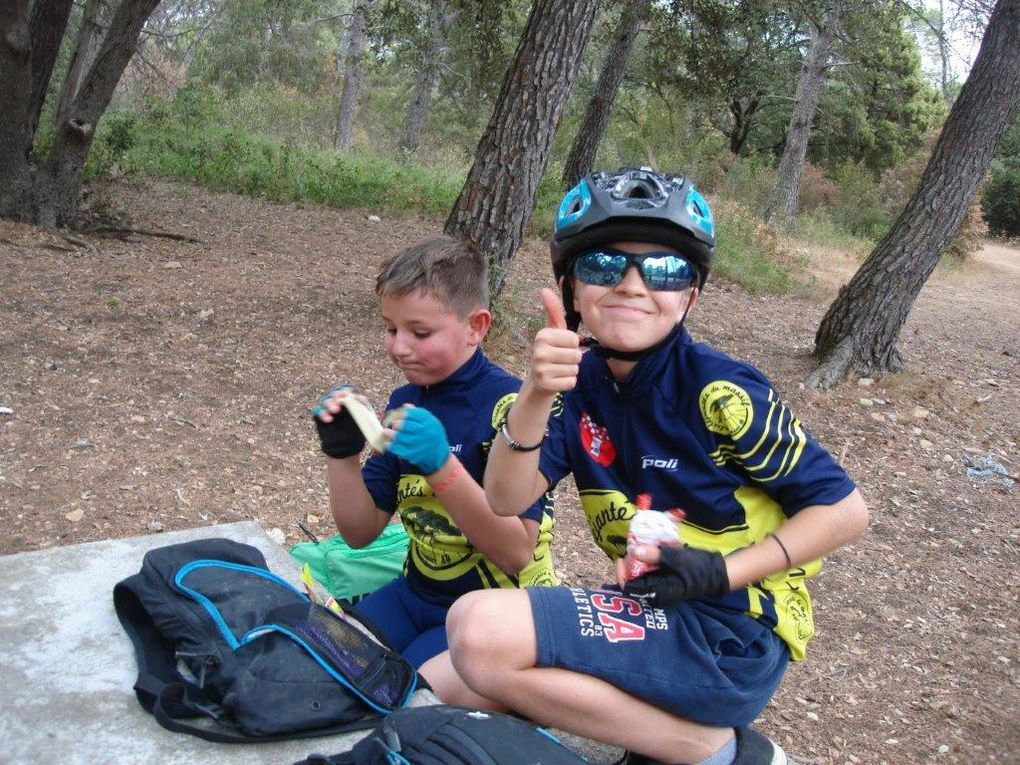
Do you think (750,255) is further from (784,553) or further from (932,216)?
(784,553)

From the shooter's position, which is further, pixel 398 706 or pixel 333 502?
pixel 333 502

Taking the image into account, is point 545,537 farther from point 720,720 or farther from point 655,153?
point 655,153

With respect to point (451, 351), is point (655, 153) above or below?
above

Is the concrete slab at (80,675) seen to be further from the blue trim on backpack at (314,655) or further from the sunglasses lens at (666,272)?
the sunglasses lens at (666,272)

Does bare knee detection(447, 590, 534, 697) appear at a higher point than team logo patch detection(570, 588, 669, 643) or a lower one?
lower

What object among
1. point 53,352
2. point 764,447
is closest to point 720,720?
point 764,447

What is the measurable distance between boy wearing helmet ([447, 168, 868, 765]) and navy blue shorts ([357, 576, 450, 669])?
0.56 m

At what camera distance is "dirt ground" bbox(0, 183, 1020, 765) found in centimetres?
377

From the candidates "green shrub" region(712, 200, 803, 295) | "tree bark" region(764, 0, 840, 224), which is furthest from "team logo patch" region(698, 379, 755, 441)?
"tree bark" region(764, 0, 840, 224)

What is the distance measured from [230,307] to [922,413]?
16.9 ft

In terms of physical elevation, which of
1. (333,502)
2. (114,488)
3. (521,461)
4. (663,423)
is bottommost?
(114,488)

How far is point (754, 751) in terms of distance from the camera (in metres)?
2.05

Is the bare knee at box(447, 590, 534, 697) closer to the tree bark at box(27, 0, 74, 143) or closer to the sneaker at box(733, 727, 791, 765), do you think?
the sneaker at box(733, 727, 791, 765)

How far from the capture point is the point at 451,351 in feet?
8.23
